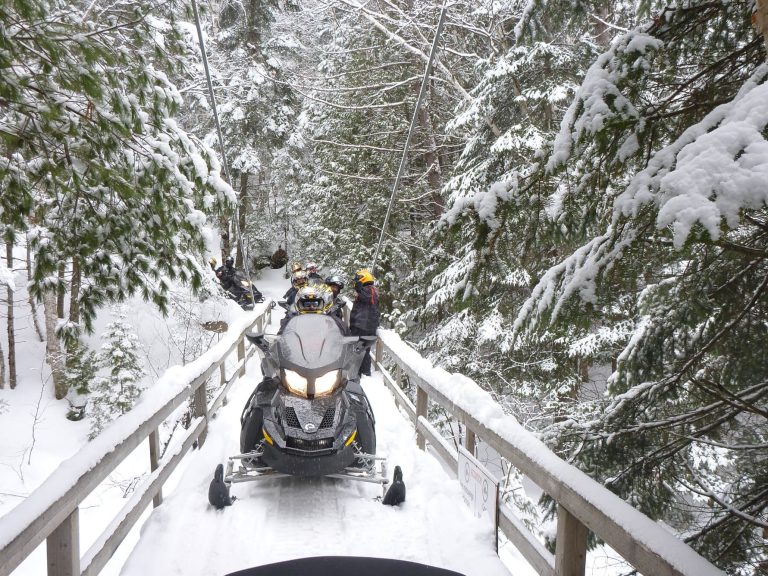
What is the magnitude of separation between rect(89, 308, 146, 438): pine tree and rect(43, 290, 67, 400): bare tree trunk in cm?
183

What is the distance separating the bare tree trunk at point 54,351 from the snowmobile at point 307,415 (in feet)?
54.9

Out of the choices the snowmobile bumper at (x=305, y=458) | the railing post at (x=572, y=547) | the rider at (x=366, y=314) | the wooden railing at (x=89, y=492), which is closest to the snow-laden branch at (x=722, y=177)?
the railing post at (x=572, y=547)

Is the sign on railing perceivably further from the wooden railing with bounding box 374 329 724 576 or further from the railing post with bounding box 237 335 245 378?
the railing post with bounding box 237 335 245 378

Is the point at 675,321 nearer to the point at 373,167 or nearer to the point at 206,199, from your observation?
the point at 206,199

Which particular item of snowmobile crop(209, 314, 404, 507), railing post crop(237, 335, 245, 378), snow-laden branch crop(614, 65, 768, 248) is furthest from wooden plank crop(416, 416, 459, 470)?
railing post crop(237, 335, 245, 378)

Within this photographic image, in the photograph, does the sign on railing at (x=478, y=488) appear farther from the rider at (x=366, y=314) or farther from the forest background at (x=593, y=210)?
the rider at (x=366, y=314)

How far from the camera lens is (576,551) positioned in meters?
2.26

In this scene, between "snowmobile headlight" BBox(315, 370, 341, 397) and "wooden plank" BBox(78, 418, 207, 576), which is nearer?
"wooden plank" BBox(78, 418, 207, 576)

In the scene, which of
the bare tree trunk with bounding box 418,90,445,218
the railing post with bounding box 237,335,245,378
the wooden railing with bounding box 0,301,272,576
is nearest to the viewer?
the wooden railing with bounding box 0,301,272,576

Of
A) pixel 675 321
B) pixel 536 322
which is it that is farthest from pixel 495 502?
pixel 675 321

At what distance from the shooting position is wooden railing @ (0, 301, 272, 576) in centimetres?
189

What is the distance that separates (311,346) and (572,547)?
2265 mm

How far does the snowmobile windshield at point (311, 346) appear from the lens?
3873 millimetres

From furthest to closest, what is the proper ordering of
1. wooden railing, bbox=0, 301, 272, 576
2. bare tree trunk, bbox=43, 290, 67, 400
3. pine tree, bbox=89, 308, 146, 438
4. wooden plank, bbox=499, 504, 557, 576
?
bare tree trunk, bbox=43, 290, 67, 400 → pine tree, bbox=89, 308, 146, 438 → wooden plank, bbox=499, 504, 557, 576 → wooden railing, bbox=0, 301, 272, 576
